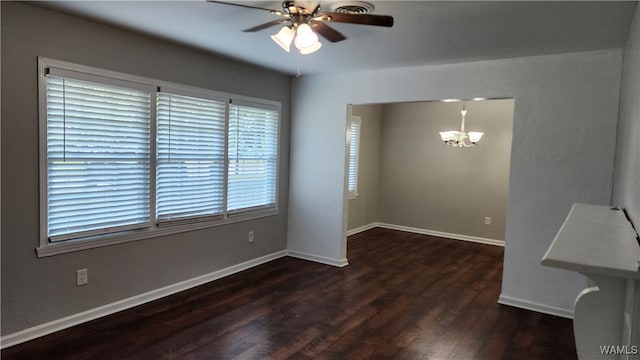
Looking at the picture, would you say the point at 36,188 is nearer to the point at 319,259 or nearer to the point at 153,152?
the point at 153,152

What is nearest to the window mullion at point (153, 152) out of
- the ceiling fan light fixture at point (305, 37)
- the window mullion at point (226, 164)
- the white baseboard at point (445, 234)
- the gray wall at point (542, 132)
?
the window mullion at point (226, 164)

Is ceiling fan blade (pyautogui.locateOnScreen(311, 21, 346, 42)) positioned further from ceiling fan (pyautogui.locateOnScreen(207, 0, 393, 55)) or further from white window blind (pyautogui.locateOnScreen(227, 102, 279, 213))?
white window blind (pyautogui.locateOnScreen(227, 102, 279, 213))

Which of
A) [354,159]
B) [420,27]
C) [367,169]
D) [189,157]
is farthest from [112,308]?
[367,169]

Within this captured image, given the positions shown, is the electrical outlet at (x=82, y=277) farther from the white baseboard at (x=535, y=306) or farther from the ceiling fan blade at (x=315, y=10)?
the white baseboard at (x=535, y=306)

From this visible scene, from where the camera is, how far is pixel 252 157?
186 inches

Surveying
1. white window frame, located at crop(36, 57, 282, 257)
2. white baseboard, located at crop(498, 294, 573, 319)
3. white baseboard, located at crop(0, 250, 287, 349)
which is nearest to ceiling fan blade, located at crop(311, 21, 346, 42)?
white window frame, located at crop(36, 57, 282, 257)

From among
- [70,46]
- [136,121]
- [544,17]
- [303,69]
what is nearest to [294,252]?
[303,69]

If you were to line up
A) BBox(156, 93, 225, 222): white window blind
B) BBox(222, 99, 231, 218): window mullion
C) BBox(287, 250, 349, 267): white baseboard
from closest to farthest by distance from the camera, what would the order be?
1. BBox(156, 93, 225, 222): white window blind
2. BBox(222, 99, 231, 218): window mullion
3. BBox(287, 250, 349, 267): white baseboard

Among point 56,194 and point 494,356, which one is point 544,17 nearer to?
point 494,356

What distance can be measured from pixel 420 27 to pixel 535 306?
2710mm

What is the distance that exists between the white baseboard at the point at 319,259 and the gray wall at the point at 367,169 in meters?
1.67

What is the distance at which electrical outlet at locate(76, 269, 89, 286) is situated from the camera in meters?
3.17

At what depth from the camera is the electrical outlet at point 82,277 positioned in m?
3.17

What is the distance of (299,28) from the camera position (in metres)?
2.39
